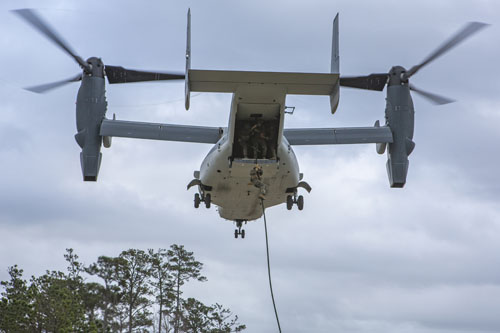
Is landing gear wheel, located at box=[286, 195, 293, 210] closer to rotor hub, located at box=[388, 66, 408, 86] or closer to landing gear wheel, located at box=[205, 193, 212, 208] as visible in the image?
landing gear wheel, located at box=[205, 193, 212, 208]

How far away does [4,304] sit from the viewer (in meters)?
31.1

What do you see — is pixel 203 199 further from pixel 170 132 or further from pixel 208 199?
pixel 170 132

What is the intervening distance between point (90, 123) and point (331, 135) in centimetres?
800

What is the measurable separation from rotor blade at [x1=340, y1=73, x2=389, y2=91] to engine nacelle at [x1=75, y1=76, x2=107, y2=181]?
8.40m

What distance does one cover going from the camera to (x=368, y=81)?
26062 millimetres

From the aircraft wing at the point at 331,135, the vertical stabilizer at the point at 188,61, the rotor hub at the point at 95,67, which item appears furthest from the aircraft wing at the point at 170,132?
the vertical stabilizer at the point at 188,61

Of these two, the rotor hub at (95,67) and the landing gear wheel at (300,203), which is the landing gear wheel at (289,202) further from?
the rotor hub at (95,67)

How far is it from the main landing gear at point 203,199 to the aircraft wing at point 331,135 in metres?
3.33

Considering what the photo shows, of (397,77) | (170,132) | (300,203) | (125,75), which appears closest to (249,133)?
(170,132)

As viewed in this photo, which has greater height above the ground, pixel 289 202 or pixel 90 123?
pixel 90 123

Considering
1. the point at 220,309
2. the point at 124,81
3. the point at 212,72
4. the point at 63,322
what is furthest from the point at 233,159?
the point at 220,309

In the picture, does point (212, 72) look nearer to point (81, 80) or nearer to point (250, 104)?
point (250, 104)

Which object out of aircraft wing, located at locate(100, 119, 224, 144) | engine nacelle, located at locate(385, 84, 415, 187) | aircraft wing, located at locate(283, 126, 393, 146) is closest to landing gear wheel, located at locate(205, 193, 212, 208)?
aircraft wing, located at locate(100, 119, 224, 144)

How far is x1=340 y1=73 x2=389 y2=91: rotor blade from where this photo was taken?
1023 inches
